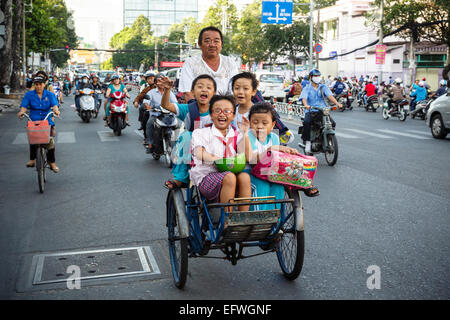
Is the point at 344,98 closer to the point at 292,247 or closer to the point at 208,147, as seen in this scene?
the point at 292,247

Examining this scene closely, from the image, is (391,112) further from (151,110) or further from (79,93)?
(151,110)

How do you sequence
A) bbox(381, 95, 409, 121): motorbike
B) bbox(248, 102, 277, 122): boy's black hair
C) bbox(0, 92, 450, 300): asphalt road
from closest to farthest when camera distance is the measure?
bbox(0, 92, 450, 300): asphalt road, bbox(248, 102, 277, 122): boy's black hair, bbox(381, 95, 409, 121): motorbike

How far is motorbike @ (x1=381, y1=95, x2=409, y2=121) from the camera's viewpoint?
2408 cm

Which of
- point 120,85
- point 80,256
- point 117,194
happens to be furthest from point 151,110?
point 80,256

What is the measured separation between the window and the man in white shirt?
1629 inches

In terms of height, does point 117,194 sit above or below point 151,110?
below

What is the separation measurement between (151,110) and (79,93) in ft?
34.2

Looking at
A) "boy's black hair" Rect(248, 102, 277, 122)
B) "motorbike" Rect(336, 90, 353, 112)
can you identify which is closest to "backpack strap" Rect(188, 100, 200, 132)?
"boy's black hair" Rect(248, 102, 277, 122)

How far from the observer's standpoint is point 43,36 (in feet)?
172

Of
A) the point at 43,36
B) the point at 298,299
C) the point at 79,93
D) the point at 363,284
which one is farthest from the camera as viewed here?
the point at 43,36

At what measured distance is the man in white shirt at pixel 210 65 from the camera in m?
5.42

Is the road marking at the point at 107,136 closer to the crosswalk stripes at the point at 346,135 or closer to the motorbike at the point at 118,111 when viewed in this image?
the crosswalk stripes at the point at 346,135

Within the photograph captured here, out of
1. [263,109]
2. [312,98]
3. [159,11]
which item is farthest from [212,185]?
[159,11]

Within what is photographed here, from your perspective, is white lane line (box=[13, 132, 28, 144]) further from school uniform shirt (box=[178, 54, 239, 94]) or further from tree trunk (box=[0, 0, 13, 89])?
tree trunk (box=[0, 0, 13, 89])
